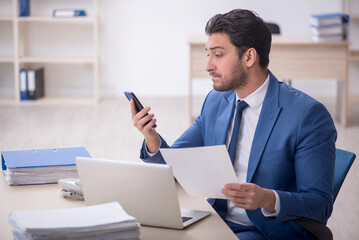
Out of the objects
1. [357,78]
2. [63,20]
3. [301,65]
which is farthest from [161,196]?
[357,78]

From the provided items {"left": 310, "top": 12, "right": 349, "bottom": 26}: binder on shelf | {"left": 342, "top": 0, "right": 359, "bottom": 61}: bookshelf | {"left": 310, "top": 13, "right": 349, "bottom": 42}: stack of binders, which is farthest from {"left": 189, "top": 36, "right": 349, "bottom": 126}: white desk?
{"left": 342, "top": 0, "right": 359, "bottom": 61}: bookshelf

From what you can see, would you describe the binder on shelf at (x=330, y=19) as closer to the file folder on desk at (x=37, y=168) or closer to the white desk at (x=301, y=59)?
the white desk at (x=301, y=59)

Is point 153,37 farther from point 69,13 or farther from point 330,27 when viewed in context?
point 330,27

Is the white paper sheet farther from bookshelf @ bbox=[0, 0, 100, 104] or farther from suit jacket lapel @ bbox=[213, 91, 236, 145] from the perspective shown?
bookshelf @ bbox=[0, 0, 100, 104]

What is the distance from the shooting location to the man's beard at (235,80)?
1.90 metres

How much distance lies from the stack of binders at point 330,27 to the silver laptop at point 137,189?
3.81 meters

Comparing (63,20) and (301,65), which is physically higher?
(63,20)

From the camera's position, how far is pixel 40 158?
1945mm

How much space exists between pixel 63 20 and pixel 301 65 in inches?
101

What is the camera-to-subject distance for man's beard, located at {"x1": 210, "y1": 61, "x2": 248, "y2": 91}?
1.90m

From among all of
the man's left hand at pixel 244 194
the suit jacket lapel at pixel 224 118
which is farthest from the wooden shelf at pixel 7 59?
the man's left hand at pixel 244 194

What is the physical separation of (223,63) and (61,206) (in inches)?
26.8

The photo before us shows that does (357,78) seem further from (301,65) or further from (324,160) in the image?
(324,160)

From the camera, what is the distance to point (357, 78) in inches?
264
